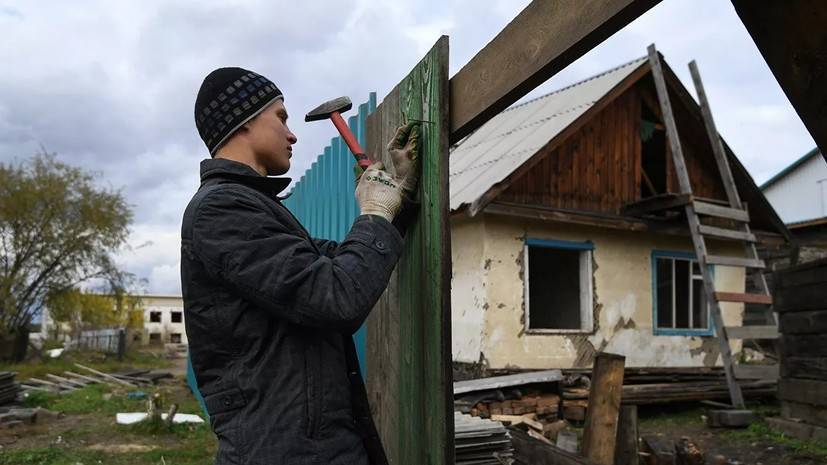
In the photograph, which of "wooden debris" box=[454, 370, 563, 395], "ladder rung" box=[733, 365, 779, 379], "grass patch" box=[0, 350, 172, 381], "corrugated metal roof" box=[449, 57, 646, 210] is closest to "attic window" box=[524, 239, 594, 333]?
"corrugated metal roof" box=[449, 57, 646, 210]

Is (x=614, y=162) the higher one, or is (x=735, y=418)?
(x=614, y=162)

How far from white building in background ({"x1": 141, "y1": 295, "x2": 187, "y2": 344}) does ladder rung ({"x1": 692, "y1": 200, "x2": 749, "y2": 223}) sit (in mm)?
41032

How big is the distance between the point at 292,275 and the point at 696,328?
35.0 ft

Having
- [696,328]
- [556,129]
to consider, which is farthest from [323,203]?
[696,328]

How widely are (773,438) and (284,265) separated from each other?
23.0 ft

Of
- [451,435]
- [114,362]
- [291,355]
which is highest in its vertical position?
[291,355]

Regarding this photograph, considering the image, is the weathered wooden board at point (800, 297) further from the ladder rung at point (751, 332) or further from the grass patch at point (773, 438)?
the grass patch at point (773, 438)

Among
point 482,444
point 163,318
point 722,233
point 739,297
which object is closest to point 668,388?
point 739,297

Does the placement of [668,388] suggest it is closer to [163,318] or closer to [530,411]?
[530,411]

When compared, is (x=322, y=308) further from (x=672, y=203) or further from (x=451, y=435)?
(x=672, y=203)

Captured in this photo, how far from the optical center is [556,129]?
9758mm

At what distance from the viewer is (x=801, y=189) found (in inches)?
963

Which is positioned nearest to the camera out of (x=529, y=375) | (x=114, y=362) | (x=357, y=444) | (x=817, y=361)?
(x=357, y=444)

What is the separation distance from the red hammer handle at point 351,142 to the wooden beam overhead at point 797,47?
4.28 ft
